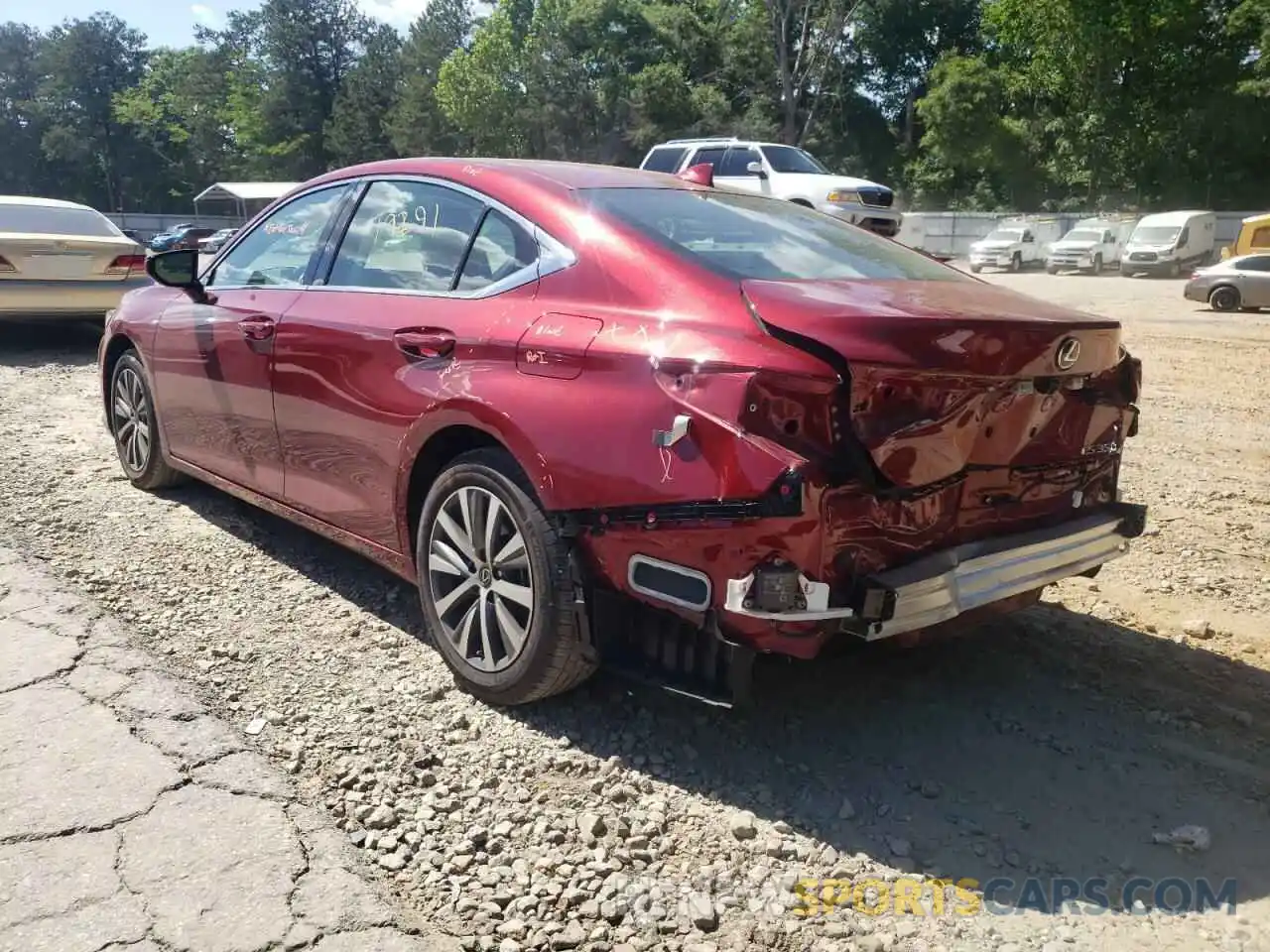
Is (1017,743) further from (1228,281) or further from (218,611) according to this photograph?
(1228,281)

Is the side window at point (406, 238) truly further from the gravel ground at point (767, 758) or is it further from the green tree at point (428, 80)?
the green tree at point (428, 80)

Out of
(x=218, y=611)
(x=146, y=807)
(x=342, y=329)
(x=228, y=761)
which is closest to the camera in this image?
(x=146, y=807)

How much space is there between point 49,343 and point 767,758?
10.7 meters

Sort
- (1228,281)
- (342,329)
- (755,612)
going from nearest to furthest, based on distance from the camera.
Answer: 1. (755,612)
2. (342,329)
3. (1228,281)

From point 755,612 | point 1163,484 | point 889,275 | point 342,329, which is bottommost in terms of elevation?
point 1163,484

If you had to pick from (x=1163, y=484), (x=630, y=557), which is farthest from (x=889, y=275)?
(x=1163, y=484)

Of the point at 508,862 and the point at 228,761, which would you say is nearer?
the point at 508,862

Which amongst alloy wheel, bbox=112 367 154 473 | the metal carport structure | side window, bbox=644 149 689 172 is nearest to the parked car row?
side window, bbox=644 149 689 172

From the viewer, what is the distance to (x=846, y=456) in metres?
2.62

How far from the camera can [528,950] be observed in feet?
7.64

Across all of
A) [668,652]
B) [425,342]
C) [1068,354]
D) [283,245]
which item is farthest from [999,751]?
[283,245]

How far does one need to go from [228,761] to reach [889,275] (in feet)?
8.21

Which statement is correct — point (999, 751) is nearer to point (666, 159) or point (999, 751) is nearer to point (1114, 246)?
point (666, 159)

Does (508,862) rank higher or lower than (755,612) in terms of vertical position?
lower
